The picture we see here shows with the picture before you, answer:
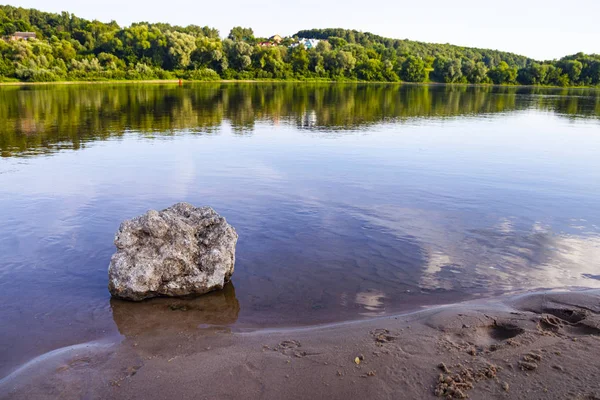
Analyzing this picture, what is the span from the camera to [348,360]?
320 inches

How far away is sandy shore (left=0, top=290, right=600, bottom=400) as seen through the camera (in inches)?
286

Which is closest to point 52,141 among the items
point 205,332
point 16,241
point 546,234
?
point 16,241

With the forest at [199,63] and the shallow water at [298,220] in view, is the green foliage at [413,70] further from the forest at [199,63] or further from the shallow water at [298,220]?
the shallow water at [298,220]

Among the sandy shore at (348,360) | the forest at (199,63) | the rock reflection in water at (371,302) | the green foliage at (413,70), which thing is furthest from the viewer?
the green foliage at (413,70)

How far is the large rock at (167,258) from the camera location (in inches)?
426

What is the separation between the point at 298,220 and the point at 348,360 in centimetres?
857

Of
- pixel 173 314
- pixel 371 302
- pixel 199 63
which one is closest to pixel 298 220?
pixel 371 302

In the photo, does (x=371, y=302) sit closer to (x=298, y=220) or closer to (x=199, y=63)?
(x=298, y=220)

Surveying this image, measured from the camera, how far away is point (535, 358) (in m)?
7.81

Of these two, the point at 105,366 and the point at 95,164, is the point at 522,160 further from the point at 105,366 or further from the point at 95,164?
the point at 105,366

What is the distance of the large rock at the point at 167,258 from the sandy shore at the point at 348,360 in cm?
108

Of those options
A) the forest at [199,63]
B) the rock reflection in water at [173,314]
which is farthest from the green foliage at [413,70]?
the rock reflection in water at [173,314]

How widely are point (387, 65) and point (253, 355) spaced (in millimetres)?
194130

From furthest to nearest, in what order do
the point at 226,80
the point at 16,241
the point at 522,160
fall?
the point at 226,80 → the point at 522,160 → the point at 16,241
